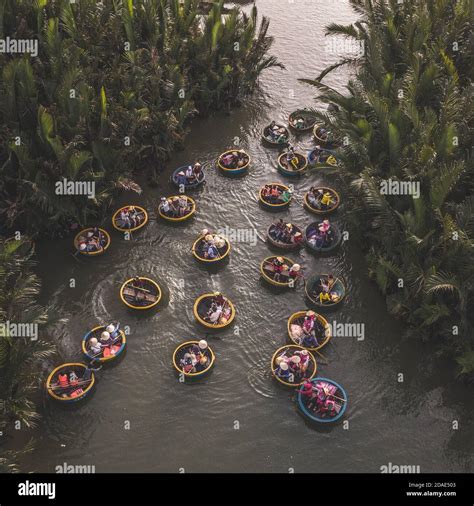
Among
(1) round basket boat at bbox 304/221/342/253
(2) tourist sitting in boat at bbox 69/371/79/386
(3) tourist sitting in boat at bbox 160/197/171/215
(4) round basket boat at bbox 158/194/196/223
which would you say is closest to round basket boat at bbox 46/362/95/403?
(2) tourist sitting in boat at bbox 69/371/79/386

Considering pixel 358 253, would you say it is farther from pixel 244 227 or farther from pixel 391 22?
pixel 391 22

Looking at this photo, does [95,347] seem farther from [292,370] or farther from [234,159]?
[234,159]

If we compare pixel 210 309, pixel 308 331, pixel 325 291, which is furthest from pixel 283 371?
pixel 325 291

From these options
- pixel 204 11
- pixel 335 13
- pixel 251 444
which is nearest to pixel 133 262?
pixel 251 444

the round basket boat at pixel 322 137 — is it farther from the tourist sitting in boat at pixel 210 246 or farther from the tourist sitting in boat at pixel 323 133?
the tourist sitting in boat at pixel 210 246

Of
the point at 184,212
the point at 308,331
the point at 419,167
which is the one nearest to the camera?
the point at 419,167

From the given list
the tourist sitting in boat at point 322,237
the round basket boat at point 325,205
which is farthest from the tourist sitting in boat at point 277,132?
the tourist sitting in boat at point 322,237
